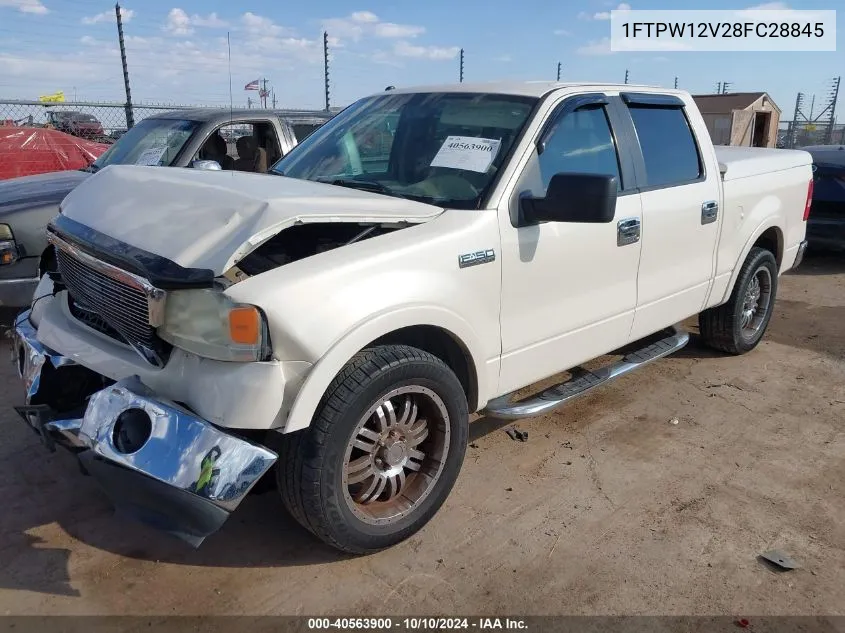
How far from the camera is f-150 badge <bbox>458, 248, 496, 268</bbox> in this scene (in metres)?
3.00

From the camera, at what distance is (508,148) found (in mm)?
3334

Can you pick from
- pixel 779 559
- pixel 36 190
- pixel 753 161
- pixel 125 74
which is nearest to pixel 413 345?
pixel 779 559

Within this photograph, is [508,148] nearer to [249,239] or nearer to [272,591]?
[249,239]

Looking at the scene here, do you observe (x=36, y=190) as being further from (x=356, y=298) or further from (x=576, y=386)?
(x=576, y=386)

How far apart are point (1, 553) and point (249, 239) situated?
178 centimetres

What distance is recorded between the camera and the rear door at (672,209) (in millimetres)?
4082

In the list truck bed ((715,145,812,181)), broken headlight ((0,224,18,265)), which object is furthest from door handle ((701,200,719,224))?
broken headlight ((0,224,18,265))

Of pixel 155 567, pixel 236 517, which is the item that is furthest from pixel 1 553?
pixel 236 517

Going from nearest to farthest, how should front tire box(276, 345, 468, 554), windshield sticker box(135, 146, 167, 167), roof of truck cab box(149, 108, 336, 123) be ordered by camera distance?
front tire box(276, 345, 468, 554) < windshield sticker box(135, 146, 167, 167) < roof of truck cab box(149, 108, 336, 123)

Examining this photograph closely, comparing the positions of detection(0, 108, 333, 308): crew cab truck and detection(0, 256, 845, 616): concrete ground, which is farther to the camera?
detection(0, 108, 333, 308): crew cab truck

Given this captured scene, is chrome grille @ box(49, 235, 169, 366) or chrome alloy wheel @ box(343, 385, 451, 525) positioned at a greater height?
chrome grille @ box(49, 235, 169, 366)

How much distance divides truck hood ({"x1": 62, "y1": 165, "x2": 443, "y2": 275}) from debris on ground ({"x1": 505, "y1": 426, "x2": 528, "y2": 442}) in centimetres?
161

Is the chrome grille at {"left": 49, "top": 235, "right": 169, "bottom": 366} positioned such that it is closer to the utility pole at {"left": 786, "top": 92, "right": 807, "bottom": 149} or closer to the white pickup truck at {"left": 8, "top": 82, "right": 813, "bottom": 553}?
the white pickup truck at {"left": 8, "top": 82, "right": 813, "bottom": 553}

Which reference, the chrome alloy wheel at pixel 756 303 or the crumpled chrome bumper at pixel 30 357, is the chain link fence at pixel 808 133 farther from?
the crumpled chrome bumper at pixel 30 357
